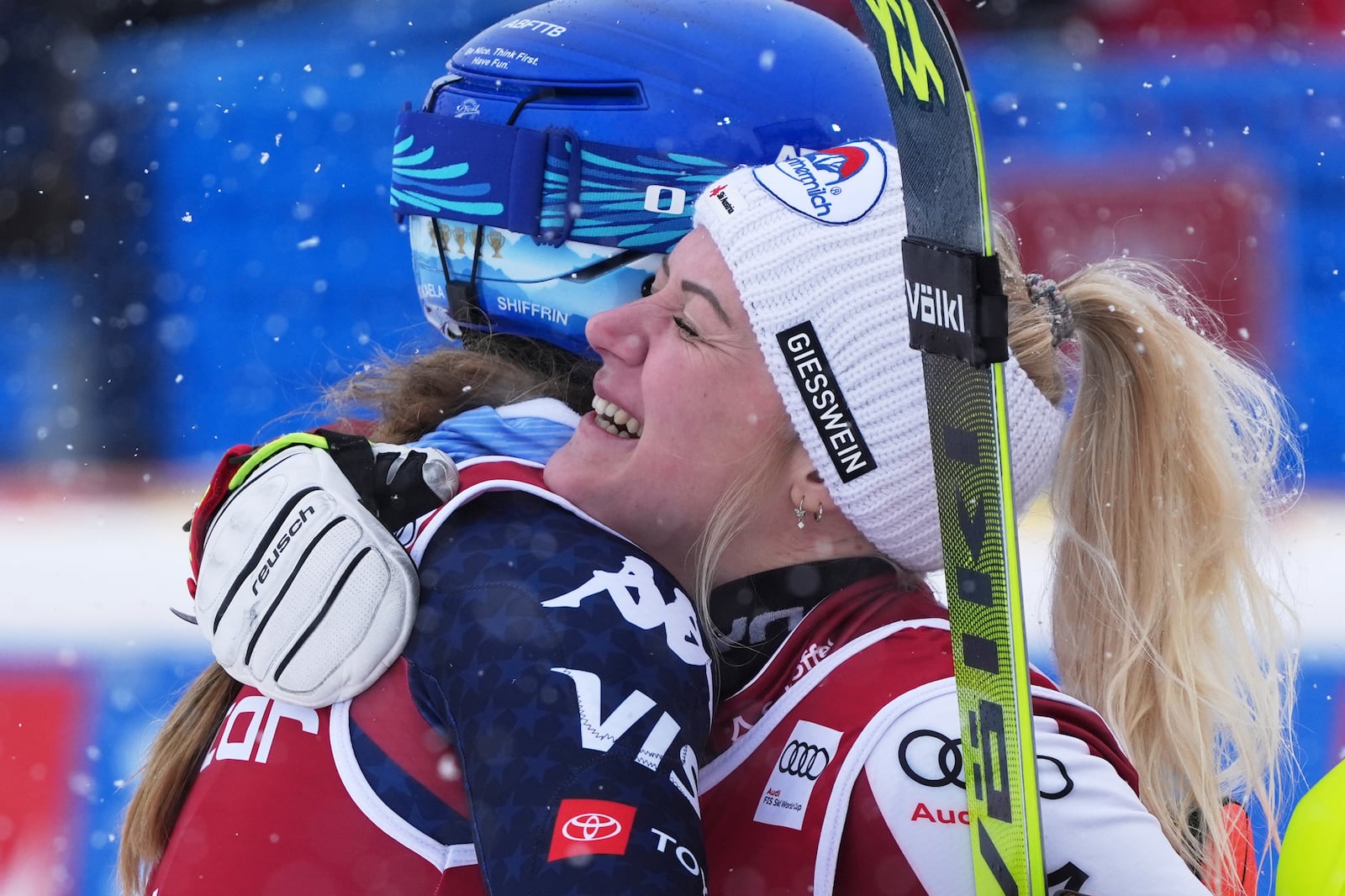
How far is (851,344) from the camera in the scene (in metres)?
1.64

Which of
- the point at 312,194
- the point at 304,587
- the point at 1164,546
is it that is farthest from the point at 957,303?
the point at 312,194

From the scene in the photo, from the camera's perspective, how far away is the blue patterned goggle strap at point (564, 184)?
2129mm

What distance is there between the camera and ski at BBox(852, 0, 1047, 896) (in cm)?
119

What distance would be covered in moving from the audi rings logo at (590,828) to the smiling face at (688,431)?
53 centimetres

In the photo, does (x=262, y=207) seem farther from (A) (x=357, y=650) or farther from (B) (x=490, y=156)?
(A) (x=357, y=650)

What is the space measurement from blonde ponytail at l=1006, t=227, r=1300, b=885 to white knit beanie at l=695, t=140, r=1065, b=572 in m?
0.21

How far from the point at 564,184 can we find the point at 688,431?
67 cm

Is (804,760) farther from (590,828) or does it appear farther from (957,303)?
(957,303)

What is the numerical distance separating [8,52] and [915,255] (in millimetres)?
5392

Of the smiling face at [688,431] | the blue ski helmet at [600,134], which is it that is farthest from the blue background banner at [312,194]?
the smiling face at [688,431]

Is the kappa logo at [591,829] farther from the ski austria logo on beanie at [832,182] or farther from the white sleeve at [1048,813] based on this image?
the ski austria logo on beanie at [832,182]

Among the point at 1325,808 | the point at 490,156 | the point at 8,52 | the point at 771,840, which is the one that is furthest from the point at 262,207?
the point at 1325,808

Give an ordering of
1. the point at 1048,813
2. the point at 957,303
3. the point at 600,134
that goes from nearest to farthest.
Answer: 1. the point at 957,303
2. the point at 1048,813
3. the point at 600,134

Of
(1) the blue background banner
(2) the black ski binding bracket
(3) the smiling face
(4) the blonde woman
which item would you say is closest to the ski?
(2) the black ski binding bracket
